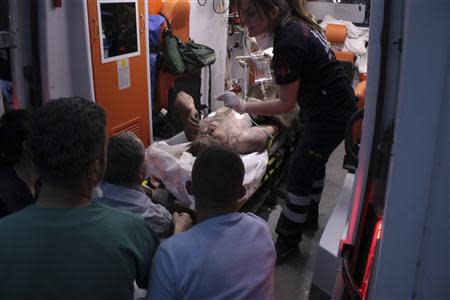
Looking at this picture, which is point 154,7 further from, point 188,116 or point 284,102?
point 284,102

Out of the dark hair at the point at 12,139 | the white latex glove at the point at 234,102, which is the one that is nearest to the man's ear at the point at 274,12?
the white latex glove at the point at 234,102

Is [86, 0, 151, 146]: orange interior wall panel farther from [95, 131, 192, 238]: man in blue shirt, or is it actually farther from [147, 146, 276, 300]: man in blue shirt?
[147, 146, 276, 300]: man in blue shirt

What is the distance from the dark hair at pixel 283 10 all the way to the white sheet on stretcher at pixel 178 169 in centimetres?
109

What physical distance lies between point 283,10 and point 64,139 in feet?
6.06

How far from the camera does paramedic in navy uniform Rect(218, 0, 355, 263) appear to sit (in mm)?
2559

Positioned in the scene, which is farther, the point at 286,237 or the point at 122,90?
the point at 122,90

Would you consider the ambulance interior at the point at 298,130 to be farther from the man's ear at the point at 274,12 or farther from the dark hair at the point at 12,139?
the dark hair at the point at 12,139

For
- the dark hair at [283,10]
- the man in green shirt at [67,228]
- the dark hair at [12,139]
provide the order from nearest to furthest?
the man in green shirt at [67,228] < the dark hair at [12,139] < the dark hair at [283,10]

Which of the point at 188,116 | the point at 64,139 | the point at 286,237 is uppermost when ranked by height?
the point at 64,139

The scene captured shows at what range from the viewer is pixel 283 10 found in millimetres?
2615

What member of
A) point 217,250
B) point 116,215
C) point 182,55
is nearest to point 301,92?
point 217,250

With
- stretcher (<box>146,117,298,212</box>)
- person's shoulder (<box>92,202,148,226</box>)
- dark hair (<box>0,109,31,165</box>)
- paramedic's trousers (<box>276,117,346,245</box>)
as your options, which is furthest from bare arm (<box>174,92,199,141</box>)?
person's shoulder (<box>92,202,148,226</box>)

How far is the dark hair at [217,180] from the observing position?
4.68 ft

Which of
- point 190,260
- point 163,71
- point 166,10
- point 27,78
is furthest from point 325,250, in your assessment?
point 166,10
